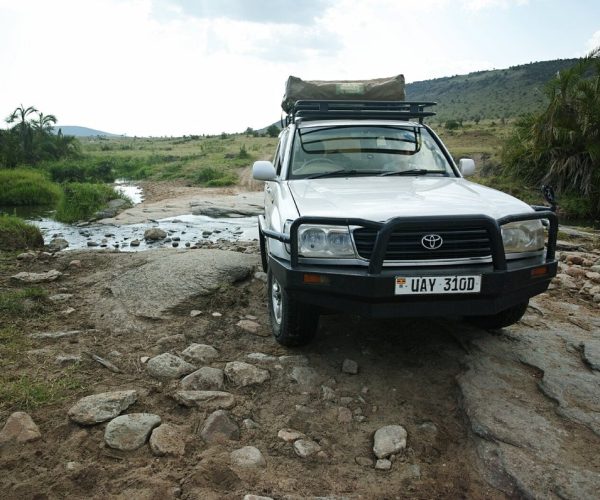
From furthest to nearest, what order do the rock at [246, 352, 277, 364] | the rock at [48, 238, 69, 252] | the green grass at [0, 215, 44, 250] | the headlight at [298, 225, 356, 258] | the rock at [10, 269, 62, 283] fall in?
the rock at [48, 238, 69, 252] → the green grass at [0, 215, 44, 250] → the rock at [10, 269, 62, 283] → the rock at [246, 352, 277, 364] → the headlight at [298, 225, 356, 258]

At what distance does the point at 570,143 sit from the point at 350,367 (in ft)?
40.2

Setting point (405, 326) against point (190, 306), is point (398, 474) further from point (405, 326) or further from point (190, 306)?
point (190, 306)

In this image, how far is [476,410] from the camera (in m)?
3.07

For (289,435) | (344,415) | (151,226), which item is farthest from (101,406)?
(151,226)

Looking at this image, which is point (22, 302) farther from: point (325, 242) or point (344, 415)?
point (344, 415)

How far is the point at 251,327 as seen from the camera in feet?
14.7

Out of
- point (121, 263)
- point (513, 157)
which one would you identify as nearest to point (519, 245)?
point (121, 263)

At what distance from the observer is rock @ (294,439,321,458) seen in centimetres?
277

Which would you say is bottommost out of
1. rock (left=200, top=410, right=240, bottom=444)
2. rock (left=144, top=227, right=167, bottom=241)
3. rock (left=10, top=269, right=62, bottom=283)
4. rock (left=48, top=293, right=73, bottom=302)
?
rock (left=144, top=227, right=167, bottom=241)

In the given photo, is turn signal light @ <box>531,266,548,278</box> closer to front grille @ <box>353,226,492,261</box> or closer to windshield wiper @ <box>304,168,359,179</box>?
front grille @ <box>353,226,492,261</box>

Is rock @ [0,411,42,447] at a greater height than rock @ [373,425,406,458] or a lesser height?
greater

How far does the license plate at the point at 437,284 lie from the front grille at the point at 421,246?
0.16 meters

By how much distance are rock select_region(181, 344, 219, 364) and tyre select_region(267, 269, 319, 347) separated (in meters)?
0.48

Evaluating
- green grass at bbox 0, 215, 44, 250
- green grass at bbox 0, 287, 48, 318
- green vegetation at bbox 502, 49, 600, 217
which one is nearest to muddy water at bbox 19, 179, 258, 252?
green grass at bbox 0, 215, 44, 250
